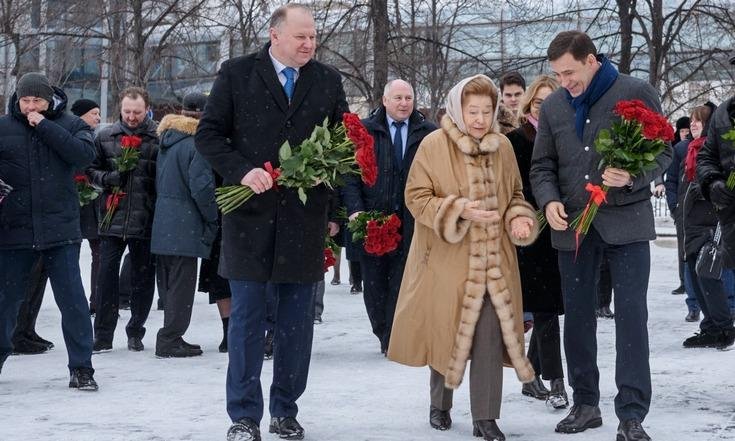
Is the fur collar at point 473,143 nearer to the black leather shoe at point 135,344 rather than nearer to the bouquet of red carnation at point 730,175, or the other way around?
the bouquet of red carnation at point 730,175

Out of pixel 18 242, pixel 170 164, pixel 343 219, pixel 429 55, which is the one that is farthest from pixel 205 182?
pixel 429 55

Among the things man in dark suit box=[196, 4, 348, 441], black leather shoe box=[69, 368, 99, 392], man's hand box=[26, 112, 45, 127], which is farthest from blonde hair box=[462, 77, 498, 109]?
black leather shoe box=[69, 368, 99, 392]

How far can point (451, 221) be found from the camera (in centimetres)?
640

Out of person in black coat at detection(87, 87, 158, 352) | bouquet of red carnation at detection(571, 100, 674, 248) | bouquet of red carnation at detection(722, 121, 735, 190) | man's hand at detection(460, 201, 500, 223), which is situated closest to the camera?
bouquet of red carnation at detection(571, 100, 674, 248)

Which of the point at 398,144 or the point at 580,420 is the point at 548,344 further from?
the point at 398,144

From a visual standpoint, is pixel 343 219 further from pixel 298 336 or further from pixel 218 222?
pixel 298 336

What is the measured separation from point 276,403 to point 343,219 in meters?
3.56

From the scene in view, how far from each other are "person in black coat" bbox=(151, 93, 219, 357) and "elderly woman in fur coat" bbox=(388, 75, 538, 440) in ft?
11.5

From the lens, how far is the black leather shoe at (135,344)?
10172 mm

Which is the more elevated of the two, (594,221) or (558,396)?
(594,221)

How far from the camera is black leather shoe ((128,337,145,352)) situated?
1017cm

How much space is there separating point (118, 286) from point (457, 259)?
4.38m

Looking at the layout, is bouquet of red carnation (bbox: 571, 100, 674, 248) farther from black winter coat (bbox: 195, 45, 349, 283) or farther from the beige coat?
black winter coat (bbox: 195, 45, 349, 283)

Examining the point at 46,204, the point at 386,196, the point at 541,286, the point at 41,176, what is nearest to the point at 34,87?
→ the point at 41,176
